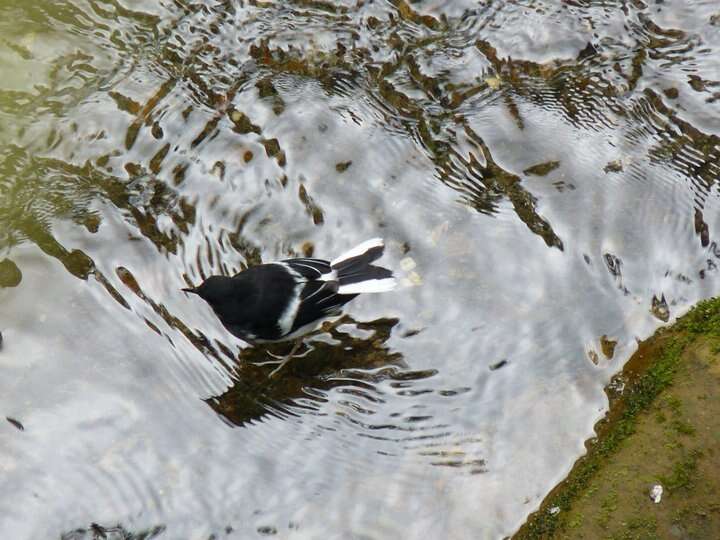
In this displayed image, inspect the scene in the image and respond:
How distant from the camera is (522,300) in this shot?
5.04 m

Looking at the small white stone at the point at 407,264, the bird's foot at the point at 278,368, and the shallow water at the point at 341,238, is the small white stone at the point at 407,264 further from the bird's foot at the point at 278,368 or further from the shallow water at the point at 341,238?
the bird's foot at the point at 278,368

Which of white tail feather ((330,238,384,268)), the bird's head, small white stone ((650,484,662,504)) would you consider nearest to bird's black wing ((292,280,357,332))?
white tail feather ((330,238,384,268))

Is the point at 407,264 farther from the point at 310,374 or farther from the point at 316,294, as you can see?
the point at 310,374

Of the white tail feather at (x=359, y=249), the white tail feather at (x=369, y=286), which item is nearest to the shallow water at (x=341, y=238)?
the white tail feather at (x=359, y=249)

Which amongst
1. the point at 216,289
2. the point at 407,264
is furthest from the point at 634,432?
the point at 216,289

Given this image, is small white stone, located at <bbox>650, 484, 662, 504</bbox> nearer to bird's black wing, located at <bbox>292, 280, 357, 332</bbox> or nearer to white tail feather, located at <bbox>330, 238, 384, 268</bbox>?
bird's black wing, located at <bbox>292, 280, 357, 332</bbox>

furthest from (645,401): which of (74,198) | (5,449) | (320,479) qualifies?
(74,198)

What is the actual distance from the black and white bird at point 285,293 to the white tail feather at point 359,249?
0.9 inches

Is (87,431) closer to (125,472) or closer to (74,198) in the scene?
(125,472)

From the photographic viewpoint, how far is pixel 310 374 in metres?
4.90

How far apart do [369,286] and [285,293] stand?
0.53 meters

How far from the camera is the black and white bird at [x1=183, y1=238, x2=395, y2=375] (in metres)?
4.66

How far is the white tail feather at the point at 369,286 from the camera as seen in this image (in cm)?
472

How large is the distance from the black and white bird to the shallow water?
0.32 m
